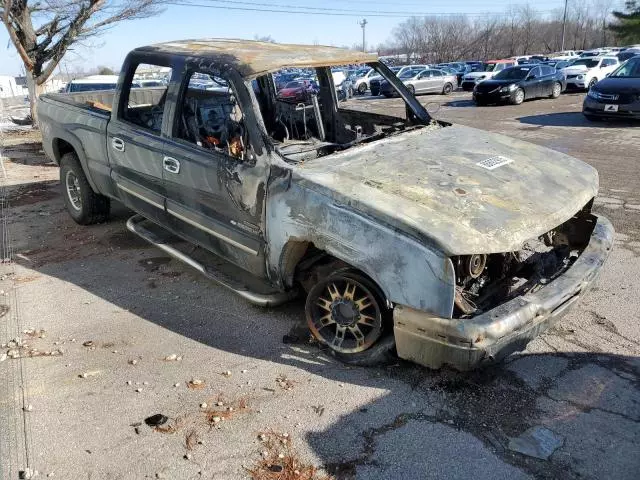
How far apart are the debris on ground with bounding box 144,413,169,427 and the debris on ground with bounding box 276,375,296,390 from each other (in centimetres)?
68

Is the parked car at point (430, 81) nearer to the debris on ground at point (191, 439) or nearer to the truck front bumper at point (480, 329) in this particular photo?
the truck front bumper at point (480, 329)

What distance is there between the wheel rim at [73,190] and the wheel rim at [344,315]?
147 inches

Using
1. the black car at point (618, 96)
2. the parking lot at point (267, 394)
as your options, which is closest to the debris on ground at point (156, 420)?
the parking lot at point (267, 394)

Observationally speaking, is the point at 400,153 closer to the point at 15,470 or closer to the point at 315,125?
the point at 315,125

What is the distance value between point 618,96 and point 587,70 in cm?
1205

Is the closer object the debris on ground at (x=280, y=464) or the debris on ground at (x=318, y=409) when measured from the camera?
the debris on ground at (x=280, y=464)

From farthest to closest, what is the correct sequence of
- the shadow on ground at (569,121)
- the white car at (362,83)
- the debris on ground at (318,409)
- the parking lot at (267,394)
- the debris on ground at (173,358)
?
1. the white car at (362,83)
2. the shadow on ground at (569,121)
3. the debris on ground at (173,358)
4. the debris on ground at (318,409)
5. the parking lot at (267,394)

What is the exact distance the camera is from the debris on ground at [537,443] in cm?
262

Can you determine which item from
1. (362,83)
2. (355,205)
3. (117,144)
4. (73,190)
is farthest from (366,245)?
(362,83)

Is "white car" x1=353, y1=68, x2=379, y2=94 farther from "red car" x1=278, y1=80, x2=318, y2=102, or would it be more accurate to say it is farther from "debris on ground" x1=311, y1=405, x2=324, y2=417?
"debris on ground" x1=311, y1=405, x2=324, y2=417

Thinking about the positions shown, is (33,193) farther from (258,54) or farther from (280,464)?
(280,464)

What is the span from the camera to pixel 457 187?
321cm

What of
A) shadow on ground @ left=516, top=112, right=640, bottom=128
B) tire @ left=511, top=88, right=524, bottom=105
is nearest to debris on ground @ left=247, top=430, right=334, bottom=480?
shadow on ground @ left=516, top=112, right=640, bottom=128

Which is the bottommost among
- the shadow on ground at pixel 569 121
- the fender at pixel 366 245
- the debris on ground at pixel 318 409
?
the shadow on ground at pixel 569 121
